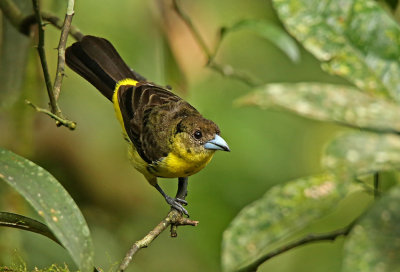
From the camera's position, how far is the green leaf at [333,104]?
128cm

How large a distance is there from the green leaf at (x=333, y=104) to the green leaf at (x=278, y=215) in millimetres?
184

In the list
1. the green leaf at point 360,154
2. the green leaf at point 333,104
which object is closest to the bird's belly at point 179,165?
the green leaf at point 333,104

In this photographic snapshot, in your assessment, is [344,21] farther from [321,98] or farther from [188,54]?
[188,54]

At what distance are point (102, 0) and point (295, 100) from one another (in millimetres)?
4016

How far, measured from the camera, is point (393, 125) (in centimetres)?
128

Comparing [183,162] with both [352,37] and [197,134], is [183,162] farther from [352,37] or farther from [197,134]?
[352,37]

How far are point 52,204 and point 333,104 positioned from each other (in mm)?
727

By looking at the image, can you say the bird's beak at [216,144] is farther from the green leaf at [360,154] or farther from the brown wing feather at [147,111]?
the green leaf at [360,154]

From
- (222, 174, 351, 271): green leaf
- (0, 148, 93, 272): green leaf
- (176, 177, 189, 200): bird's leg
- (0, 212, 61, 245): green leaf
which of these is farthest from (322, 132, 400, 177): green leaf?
(176, 177, 189, 200): bird's leg

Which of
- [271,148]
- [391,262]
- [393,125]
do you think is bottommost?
[271,148]

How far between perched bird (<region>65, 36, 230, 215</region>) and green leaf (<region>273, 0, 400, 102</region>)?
139 centimetres

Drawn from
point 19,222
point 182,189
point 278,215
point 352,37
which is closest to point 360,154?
point 278,215

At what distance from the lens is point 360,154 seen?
123 cm

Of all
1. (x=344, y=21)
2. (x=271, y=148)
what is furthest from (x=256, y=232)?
(x=271, y=148)
